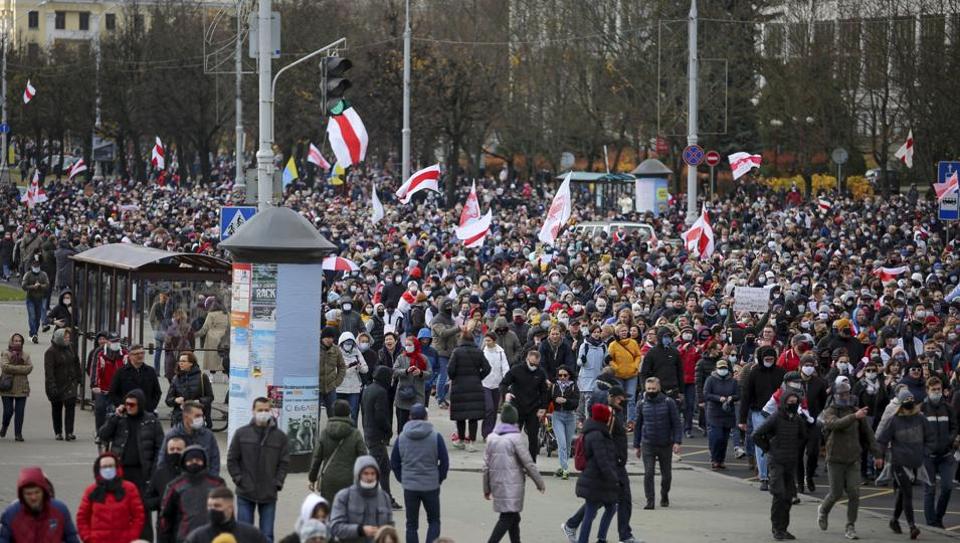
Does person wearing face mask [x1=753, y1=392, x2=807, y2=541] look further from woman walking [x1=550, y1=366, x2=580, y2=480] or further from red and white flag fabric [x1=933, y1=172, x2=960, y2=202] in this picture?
red and white flag fabric [x1=933, y1=172, x2=960, y2=202]

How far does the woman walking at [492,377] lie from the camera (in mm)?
20438

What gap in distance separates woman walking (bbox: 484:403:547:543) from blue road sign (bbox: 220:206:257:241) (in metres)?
7.81

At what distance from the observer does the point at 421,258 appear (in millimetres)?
36688

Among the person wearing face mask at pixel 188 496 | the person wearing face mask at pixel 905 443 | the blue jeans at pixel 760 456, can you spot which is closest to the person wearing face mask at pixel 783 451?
the person wearing face mask at pixel 905 443

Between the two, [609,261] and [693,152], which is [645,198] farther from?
[609,261]

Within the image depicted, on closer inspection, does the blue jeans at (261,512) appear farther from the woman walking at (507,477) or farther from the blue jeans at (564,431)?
the blue jeans at (564,431)

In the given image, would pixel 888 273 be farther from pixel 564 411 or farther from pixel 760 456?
pixel 564 411

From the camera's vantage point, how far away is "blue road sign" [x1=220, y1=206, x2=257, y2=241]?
2103cm

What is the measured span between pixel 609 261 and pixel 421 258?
5.06 metres

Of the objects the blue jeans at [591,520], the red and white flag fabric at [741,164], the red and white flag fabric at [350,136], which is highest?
the red and white flag fabric at [741,164]

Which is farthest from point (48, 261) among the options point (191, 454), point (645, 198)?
point (191, 454)

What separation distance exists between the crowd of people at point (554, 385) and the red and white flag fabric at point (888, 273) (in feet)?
0.23

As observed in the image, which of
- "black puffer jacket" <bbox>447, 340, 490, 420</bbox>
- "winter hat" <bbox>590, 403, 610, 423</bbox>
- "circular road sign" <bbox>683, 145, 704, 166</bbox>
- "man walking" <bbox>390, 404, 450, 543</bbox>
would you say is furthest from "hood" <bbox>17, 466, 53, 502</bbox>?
"circular road sign" <bbox>683, 145, 704, 166</bbox>

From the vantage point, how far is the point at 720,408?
19.1 m
